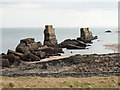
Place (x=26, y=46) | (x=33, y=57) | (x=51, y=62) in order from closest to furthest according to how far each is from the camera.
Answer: (x=51, y=62)
(x=33, y=57)
(x=26, y=46)

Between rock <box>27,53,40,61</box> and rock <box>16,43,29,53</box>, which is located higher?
rock <box>16,43,29,53</box>

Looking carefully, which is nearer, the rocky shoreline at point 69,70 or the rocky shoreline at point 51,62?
the rocky shoreline at point 69,70

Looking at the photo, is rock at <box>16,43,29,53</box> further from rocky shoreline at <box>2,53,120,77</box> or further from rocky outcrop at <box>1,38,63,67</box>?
rocky shoreline at <box>2,53,120,77</box>

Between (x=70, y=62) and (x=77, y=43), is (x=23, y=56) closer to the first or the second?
(x=70, y=62)

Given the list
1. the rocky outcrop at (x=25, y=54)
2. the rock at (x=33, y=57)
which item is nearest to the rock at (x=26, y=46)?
the rocky outcrop at (x=25, y=54)

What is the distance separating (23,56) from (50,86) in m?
30.4

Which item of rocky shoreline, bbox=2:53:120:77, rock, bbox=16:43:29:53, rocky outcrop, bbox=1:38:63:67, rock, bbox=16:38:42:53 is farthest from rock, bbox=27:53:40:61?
rocky shoreline, bbox=2:53:120:77

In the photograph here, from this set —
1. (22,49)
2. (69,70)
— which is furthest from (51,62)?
(22,49)

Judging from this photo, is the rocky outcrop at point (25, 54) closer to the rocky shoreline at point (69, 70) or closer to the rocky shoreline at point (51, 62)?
the rocky shoreline at point (51, 62)

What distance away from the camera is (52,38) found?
85875 millimetres

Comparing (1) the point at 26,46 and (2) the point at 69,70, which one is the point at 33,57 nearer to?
(1) the point at 26,46

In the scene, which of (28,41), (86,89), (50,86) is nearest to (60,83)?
(50,86)

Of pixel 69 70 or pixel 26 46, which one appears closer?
pixel 69 70

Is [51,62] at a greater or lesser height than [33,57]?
lesser
